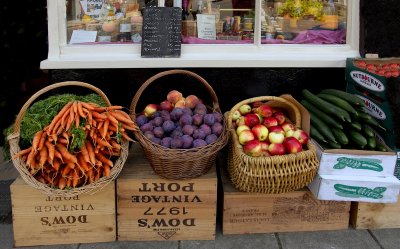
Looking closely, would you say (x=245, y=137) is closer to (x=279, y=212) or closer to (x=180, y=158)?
(x=180, y=158)

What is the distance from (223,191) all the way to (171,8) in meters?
1.74

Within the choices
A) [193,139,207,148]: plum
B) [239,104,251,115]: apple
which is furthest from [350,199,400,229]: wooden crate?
[193,139,207,148]: plum

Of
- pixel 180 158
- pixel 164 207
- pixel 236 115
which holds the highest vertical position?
pixel 236 115

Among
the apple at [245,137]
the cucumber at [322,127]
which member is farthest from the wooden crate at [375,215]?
the apple at [245,137]

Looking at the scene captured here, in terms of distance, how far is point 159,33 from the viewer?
4219mm

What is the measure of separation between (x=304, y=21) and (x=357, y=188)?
5.90ft

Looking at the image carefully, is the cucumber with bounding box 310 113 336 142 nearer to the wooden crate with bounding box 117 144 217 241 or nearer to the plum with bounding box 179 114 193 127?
the wooden crate with bounding box 117 144 217 241

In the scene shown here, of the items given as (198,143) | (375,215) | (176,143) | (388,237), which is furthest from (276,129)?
(388,237)

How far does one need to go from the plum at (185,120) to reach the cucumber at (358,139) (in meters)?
1.25


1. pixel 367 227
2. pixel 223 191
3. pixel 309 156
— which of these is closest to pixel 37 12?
pixel 223 191

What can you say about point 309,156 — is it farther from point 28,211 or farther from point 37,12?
point 37,12

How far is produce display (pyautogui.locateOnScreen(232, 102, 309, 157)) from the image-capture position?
3428 mm

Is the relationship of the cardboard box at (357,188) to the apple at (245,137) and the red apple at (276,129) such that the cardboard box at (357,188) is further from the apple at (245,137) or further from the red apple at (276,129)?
the apple at (245,137)

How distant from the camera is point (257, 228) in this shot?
365 cm
